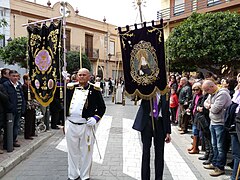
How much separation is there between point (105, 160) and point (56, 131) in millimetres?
3536

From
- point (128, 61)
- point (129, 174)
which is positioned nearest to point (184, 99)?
point (129, 174)

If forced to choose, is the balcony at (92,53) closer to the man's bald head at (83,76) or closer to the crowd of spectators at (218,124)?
the crowd of spectators at (218,124)

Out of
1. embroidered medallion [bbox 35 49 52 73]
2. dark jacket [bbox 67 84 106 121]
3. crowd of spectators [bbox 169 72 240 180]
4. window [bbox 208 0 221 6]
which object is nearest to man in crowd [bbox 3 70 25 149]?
embroidered medallion [bbox 35 49 52 73]

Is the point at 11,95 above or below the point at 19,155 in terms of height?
above

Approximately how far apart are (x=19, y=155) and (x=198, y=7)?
72.3 ft

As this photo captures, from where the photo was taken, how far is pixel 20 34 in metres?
25.0

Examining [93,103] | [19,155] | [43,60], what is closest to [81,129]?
[93,103]

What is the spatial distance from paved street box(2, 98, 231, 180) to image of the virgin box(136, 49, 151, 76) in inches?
77.2

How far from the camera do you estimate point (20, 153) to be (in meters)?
5.99

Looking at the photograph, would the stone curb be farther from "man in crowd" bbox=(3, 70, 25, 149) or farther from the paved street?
"man in crowd" bbox=(3, 70, 25, 149)

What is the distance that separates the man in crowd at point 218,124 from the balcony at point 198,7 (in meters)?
16.2

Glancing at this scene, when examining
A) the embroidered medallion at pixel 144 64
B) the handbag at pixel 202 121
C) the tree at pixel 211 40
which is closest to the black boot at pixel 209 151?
the handbag at pixel 202 121

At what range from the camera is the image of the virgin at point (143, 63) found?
414 cm

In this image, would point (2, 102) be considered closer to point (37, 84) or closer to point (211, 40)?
point (37, 84)
